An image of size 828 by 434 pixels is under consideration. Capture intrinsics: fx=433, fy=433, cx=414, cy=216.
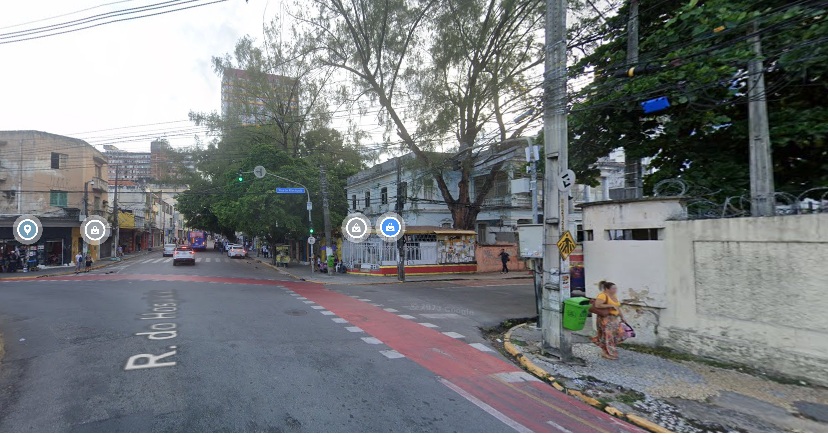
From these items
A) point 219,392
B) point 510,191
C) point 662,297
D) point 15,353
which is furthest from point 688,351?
point 510,191

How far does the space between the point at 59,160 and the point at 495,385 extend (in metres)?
40.8

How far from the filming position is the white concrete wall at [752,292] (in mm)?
5859

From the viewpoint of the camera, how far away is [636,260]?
319 inches

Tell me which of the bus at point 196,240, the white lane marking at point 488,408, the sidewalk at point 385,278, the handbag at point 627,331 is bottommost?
the sidewalk at point 385,278

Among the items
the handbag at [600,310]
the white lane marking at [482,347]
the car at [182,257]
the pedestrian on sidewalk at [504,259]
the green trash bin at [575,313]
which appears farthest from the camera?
the car at [182,257]

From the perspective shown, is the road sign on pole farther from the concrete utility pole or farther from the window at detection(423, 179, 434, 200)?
the concrete utility pole

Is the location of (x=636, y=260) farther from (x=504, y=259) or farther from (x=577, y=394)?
(x=504, y=259)

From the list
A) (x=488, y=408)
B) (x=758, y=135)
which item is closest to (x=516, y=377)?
(x=488, y=408)

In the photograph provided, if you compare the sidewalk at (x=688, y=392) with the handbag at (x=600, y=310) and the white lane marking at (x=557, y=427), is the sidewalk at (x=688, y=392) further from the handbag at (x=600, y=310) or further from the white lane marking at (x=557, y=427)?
the white lane marking at (x=557, y=427)

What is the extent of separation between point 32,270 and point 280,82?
20.4 metres

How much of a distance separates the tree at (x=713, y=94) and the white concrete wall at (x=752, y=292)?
296 centimetres

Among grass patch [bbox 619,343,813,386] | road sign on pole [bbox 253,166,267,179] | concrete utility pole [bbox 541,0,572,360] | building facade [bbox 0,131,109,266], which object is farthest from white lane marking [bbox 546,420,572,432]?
building facade [bbox 0,131,109,266]

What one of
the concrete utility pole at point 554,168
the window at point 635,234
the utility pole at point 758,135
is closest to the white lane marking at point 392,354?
the concrete utility pole at point 554,168

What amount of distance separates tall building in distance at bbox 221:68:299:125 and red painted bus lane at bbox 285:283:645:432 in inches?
920
